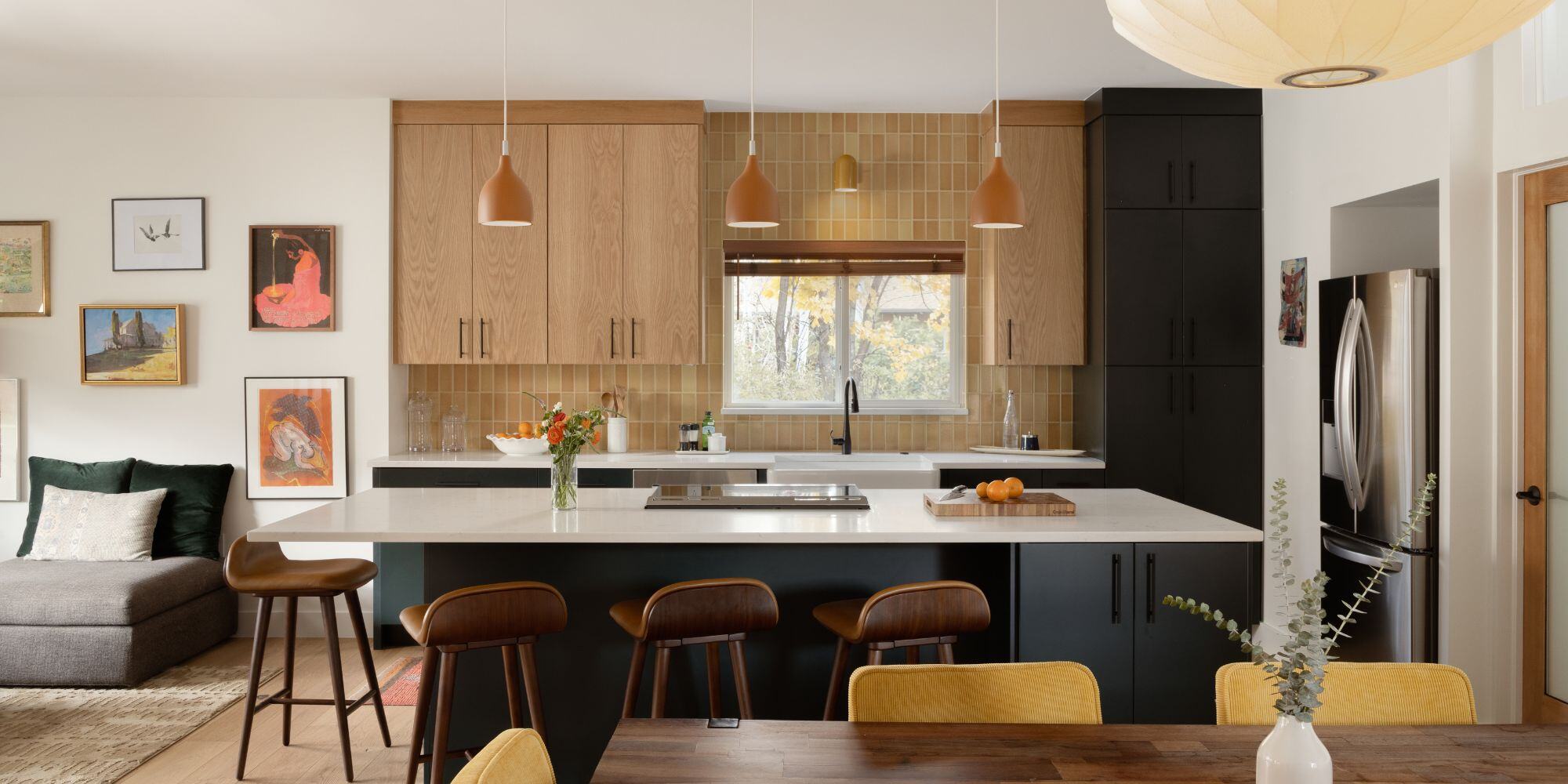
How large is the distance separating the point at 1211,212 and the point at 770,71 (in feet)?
7.12

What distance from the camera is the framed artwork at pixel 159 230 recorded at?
16.3 feet

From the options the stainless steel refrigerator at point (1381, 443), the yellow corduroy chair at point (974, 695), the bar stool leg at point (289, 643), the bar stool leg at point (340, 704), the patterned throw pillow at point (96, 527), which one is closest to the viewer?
the yellow corduroy chair at point (974, 695)

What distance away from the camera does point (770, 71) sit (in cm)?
456

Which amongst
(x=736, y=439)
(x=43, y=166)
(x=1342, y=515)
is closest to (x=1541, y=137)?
(x=1342, y=515)

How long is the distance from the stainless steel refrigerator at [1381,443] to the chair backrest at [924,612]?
1.73 metres

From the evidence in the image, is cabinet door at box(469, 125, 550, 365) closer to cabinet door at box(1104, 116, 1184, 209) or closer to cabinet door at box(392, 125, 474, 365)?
cabinet door at box(392, 125, 474, 365)

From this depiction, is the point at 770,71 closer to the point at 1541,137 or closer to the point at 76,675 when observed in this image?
the point at 1541,137

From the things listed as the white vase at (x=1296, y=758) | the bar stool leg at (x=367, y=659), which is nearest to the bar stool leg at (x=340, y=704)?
the bar stool leg at (x=367, y=659)

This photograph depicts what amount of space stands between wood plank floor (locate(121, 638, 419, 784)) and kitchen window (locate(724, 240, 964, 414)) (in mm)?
2403

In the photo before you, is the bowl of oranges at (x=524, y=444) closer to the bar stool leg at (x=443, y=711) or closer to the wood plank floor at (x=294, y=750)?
the wood plank floor at (x=294, y=750)

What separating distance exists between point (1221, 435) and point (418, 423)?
3.97m

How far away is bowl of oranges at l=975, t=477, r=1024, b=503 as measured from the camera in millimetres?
3027

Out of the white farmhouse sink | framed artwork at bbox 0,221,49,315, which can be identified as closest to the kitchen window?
the white farmhouse sink

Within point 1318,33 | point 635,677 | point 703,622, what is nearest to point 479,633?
point 635,677
